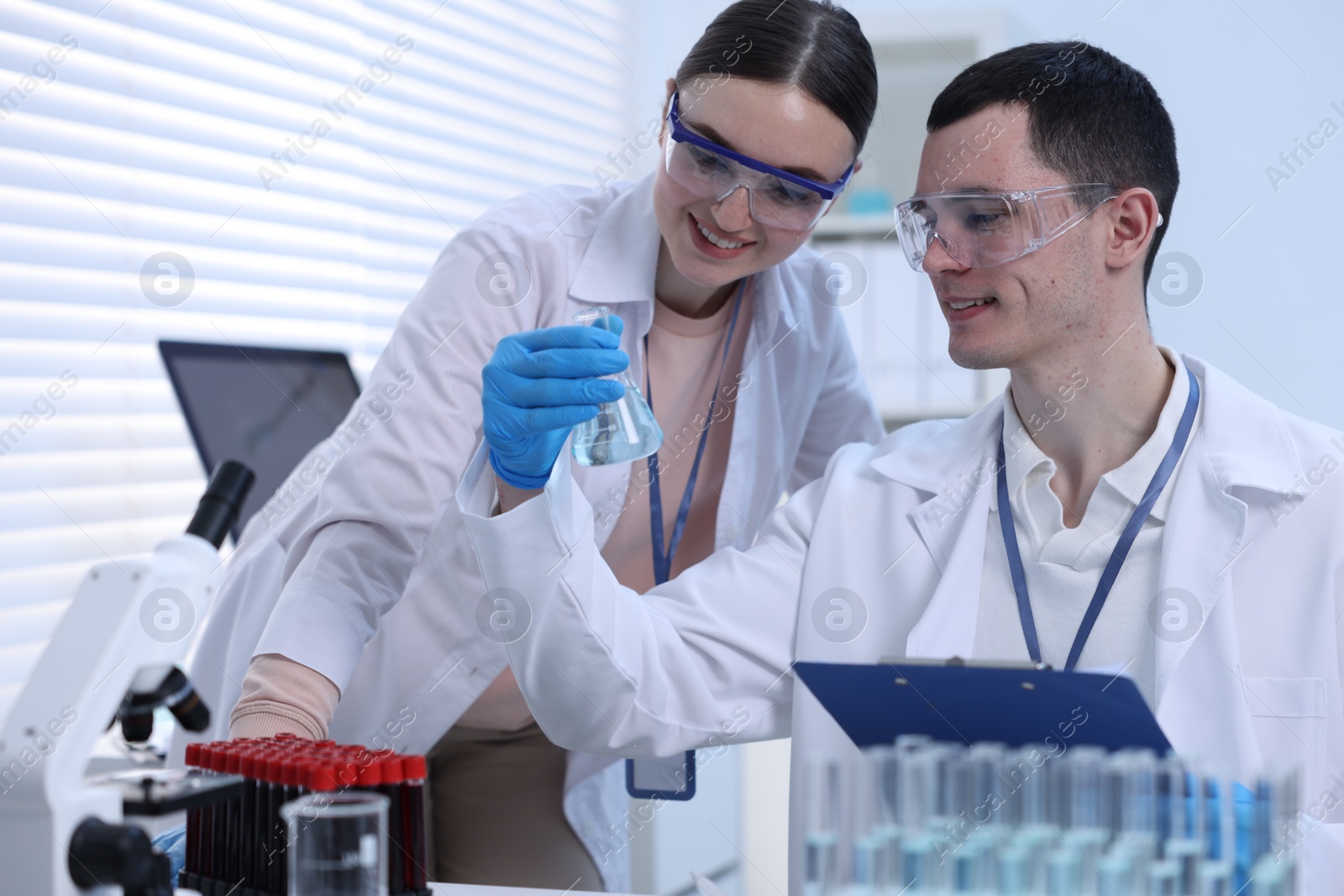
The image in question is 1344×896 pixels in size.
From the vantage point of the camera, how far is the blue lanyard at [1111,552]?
4.50ft

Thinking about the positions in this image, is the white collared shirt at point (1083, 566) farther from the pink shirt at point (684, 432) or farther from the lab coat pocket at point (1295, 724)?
the pink shirt at point (684, 432)

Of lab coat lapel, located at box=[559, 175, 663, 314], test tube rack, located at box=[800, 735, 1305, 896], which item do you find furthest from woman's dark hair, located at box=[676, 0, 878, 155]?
test tube rack, located at box=[800, 735, 1305, 896]

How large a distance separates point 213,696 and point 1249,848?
1.52m

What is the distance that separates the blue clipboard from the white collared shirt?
0.45 meters

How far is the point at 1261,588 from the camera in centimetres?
134

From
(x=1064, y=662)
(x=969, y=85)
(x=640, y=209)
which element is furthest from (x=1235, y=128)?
(x=1064, y=662)

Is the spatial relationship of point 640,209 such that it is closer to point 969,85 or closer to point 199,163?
point 969,85

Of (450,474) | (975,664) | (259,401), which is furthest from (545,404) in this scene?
(259,401)

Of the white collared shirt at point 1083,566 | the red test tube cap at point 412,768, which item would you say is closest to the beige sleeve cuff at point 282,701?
the red test tube cap at point 412,768

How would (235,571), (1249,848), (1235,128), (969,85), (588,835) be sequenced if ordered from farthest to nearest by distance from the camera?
(1235,128)
(588,835)
(235,571)
(969,85)
(1249,848)

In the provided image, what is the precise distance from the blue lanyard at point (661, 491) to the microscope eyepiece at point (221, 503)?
0.89m

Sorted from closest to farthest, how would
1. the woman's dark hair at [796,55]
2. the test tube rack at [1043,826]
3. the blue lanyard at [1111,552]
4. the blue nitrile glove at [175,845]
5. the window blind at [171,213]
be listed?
the test tube rack at [1043,826] → the blue nitrile glove at [175,845] → the blue lanyard at [1111,552] → the woman's dark hair at [796,55] → the window blind at [171,213]

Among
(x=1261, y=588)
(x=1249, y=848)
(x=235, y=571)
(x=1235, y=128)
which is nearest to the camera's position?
(x=1249, y=848)

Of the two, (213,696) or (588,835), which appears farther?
(588,835)
